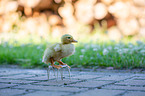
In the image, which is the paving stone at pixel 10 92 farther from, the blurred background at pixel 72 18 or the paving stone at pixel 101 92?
the blurred background at pixel 72 18

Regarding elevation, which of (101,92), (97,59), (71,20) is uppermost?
(71,20)

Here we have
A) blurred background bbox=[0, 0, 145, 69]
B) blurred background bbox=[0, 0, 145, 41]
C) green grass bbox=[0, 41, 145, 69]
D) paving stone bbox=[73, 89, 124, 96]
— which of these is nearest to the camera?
paving stone bbox=[73, 89, 124, 96]

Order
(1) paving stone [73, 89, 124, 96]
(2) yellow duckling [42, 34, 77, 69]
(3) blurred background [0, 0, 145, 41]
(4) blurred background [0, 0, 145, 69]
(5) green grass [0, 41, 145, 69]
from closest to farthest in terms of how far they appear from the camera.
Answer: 1. (1) paving stone [73, 89, 124, 96]
2. (2) yellow duckling [42, 34, 77, 69]
3. (5) green grass [0, 41, 145, 69]
4. (4) blurred background [0, 0, 145, 69]
5. (3) blurred background [0, 0, 145, 41]

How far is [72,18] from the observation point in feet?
30.2

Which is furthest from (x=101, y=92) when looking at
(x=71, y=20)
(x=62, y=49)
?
(x=71, y=20)

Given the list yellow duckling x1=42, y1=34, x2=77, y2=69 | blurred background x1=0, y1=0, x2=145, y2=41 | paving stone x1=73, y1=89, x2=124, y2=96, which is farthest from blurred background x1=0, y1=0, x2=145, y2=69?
paving stone x1=73, y1=89, x2=124, y2=96

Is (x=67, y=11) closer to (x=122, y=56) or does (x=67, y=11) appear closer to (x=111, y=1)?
(x=111, y=1)

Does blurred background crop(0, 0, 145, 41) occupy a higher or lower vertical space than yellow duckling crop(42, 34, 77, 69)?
higher

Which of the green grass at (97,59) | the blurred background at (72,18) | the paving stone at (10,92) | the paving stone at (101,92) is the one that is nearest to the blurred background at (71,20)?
the blurred background at (72,18)

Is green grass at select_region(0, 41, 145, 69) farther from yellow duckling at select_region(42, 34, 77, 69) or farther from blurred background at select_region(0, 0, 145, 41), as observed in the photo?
blurred background at select_region(0, 0, 145, 41)

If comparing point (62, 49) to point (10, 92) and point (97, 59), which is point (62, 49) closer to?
point (10, 92)

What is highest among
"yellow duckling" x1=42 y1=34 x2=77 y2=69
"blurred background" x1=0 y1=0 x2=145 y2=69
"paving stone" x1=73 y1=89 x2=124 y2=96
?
"blurred background" x1=0 y1=0 x2=145 y2=69

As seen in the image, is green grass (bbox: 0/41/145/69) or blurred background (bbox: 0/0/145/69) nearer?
A: green grass (bbox: 0/41/145/69)

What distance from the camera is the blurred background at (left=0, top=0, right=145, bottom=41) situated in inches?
329
